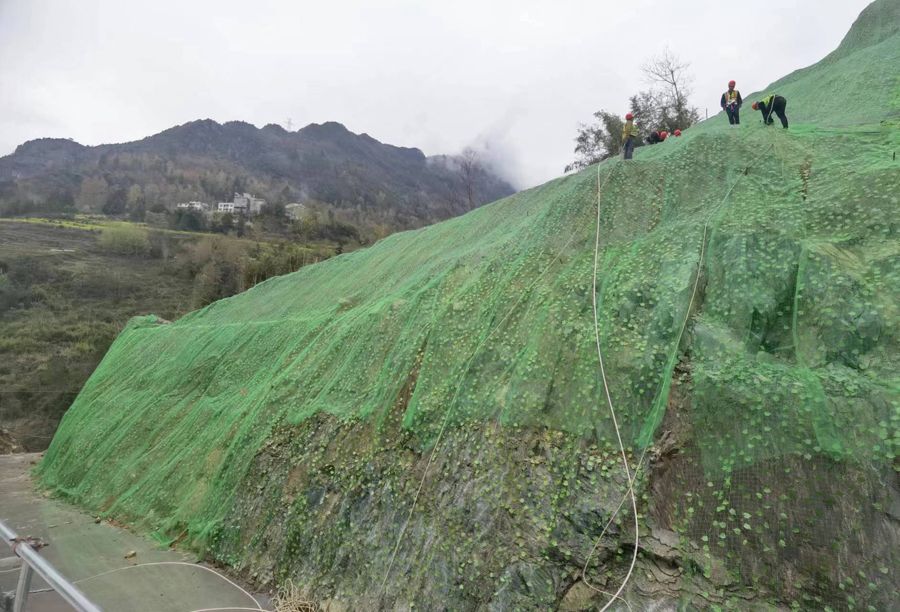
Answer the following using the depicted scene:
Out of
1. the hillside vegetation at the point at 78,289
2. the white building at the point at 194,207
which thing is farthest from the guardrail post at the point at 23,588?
the white building at the point at 194,207

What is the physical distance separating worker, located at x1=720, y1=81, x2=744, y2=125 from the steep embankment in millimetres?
1359

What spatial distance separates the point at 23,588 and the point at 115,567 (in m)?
4.29

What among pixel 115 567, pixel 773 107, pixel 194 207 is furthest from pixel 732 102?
pixel 194 207

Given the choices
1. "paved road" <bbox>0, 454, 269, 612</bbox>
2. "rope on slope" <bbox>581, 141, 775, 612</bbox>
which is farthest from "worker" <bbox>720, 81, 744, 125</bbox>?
"paved road" <bbox>0, 454, 269, 612</bbox>

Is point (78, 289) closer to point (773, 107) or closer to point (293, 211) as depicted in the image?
point (293, 211)

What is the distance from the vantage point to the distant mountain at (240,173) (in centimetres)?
6494

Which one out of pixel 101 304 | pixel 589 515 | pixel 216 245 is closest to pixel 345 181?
pixel 216 245

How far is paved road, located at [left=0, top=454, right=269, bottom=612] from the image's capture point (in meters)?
4.41

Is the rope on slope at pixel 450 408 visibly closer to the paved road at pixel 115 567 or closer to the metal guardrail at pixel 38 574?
the paved road at pixel 115 567

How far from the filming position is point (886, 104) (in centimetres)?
667

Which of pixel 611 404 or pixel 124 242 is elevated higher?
pixel 124 242

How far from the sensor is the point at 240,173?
97188mm

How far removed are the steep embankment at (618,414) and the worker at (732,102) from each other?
4.46 feet

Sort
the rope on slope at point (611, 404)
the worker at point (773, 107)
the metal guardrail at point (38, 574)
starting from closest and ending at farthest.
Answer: the metal guardrail at point (38, 574), the rope on slope at point (611, 404), the worker at point (773, 107)
